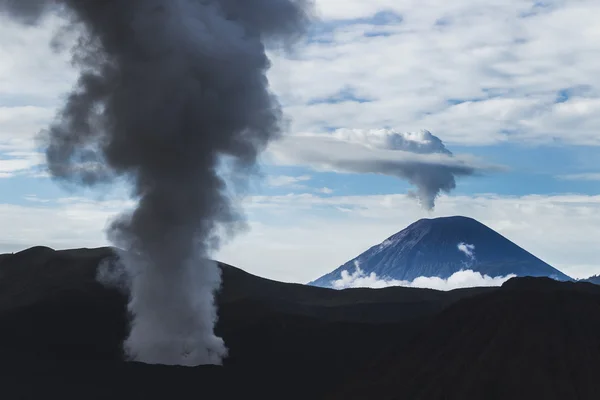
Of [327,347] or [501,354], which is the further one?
[327,347]

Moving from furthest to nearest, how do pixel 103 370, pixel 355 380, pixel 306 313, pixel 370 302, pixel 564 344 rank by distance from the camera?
pixel 370 302 → pixel 306 313 → pixel 103 370 → pixel 355 380 → pixel 564 344

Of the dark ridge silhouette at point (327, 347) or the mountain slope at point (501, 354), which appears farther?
the dark ridge silhouette at point (327, 347)

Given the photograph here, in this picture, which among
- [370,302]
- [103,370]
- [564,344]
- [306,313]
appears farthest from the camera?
[370,302]

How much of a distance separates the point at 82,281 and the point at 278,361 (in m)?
45.2

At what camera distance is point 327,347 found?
9988cm

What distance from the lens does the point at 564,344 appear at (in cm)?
7125

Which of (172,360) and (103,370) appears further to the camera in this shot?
(172,360)

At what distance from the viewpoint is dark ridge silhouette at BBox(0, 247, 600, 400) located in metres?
68.4

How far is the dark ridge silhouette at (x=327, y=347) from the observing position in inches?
2694

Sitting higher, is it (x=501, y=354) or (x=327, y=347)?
(x=327, y=347)

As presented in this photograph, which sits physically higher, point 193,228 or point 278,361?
point 193,228

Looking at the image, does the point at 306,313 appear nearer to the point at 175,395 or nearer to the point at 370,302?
the point at 370,302

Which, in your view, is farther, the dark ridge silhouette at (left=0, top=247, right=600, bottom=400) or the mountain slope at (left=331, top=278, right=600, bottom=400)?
the dark ridge silhouette at (left=0, top=247, right=600, bottom=400)

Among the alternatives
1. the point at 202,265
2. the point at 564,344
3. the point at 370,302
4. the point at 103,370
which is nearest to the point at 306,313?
the point at 370,302
